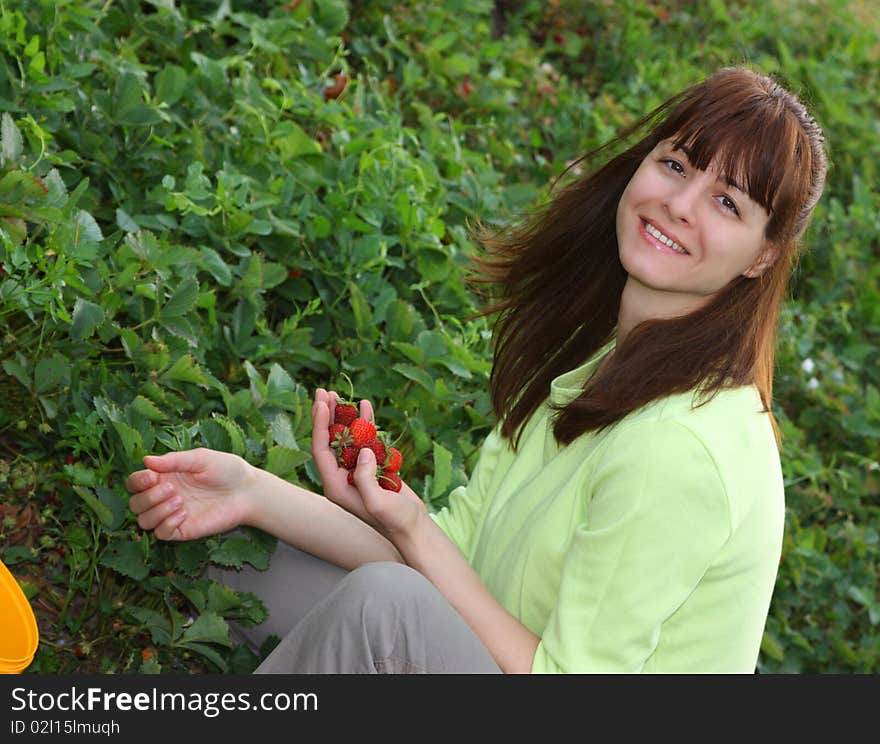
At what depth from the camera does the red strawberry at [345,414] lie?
6.59ft

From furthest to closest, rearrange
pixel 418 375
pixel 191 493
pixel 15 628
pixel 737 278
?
pixel 418 375, pixel 191 493, pixel 737 278, pixel 15 628

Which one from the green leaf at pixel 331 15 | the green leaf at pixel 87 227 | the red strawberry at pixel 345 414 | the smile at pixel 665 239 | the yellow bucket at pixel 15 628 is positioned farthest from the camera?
the green leaf at pixel 331 15

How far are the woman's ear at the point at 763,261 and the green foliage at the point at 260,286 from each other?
0.42 m

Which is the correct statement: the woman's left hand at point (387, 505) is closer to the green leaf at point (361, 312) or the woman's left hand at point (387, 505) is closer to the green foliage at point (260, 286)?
the green foliage at point (260, 286)

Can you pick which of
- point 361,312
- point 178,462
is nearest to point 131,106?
point 361,312

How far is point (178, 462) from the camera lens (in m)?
2.00

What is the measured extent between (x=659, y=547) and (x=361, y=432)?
0.52 metres

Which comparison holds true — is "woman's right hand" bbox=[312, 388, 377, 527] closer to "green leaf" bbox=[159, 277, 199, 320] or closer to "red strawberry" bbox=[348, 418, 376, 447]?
"red strawberry" bbox=[348, 418, 376, 447]

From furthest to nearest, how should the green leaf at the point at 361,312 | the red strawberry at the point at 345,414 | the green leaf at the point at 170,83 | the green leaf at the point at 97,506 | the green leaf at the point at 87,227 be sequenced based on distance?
the green leaf at the point at 170,83
the green leaf at the point at 361,312
the green leaf at the point at 87,227
the green leaf at the point at 97,506
the red strawberry at the point at 345,414

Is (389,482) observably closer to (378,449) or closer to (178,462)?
(378,449)

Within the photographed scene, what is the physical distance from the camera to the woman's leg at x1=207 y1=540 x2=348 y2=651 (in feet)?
7.01

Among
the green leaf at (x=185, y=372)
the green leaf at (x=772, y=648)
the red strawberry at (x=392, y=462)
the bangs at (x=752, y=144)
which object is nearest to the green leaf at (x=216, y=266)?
A: the green leaf at (x=185, y=372)

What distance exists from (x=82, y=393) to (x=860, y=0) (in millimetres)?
5515

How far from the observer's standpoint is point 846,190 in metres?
5.16
